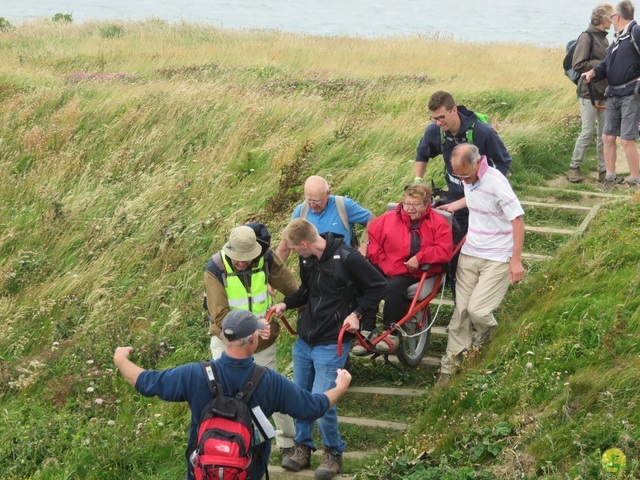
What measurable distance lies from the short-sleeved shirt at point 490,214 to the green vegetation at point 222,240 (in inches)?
28.6

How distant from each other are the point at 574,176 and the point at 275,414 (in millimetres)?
6643

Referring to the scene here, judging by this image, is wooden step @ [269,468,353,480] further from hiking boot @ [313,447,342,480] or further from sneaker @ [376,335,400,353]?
sneaker @ [376,335,400,353]

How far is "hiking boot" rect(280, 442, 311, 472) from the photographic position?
6312 millimetres

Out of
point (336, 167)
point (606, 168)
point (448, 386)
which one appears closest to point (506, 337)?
point (448, 386)

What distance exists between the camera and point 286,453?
21.3 feet

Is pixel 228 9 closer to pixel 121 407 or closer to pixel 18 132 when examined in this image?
pixel 18 132

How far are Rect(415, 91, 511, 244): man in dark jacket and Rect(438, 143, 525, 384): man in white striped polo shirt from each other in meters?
0.49

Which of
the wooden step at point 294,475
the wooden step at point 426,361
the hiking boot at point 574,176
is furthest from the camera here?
the hiking boot at point 574,176

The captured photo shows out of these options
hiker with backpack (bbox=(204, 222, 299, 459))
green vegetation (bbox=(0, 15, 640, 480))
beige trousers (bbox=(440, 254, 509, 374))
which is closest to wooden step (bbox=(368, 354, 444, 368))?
green vegetation (bbox=(0, 15, 640, 480))

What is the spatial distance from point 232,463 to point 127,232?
8.08m

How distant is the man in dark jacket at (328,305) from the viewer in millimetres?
6074

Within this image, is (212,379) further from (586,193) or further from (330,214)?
(586,193)

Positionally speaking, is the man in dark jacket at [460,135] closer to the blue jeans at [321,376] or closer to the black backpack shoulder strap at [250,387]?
the blue jeans at [321,376]

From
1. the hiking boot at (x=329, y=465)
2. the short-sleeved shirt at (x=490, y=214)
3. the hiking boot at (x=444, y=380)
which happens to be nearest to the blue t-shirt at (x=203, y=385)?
the hiking boot at (x=329, y=465)
